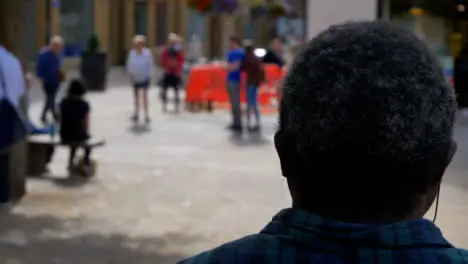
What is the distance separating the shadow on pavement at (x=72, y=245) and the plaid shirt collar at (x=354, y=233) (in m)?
6.47

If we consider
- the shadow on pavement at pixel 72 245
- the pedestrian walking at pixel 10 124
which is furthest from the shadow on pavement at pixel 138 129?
the shadow on pavement at pixel 72 245

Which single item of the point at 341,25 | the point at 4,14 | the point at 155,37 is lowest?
the point at 155,37

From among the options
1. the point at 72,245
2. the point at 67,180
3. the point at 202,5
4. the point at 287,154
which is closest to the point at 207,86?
the point at 202,5

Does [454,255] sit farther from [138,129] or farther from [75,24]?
[75,24]

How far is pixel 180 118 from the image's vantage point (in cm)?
2116

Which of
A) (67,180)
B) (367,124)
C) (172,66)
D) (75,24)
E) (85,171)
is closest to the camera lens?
(367,124)

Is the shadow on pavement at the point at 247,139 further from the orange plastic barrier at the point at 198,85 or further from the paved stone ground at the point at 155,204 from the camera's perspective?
the orange plastic barrier at the point at 198,85

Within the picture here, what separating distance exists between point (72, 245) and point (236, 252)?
286 inches

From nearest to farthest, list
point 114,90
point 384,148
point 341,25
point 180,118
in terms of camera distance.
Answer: point 384,148, point 341,25, point 180,118, point 114,90

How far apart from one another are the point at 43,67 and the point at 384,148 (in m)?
17.7

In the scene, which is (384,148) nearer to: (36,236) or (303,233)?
(303,233)

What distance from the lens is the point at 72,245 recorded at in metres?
8.76

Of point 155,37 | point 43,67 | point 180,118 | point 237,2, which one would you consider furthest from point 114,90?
point 155,37

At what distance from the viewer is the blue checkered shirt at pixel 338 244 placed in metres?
1.58
